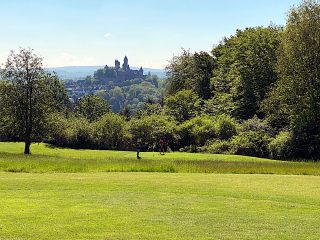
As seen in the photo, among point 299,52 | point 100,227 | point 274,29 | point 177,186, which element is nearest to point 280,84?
point 299,52

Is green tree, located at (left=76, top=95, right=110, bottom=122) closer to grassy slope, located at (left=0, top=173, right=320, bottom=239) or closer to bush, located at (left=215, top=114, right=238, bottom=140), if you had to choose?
bush, located at (left=215, top=114, right=238, bottom=140)

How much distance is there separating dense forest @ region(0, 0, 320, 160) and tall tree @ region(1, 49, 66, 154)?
0.13m

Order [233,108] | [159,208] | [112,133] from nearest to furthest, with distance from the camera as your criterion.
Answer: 1. [159,208]
2. [112,133]
3. [233,108]

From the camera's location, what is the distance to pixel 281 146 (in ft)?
191

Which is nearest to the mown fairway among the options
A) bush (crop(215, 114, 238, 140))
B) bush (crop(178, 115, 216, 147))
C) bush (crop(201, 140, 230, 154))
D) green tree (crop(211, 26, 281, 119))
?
bush (crop(201, 140, 230, 154))

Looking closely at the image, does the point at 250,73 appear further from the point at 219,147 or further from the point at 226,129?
the point at 219,147

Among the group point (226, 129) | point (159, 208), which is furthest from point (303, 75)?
point (159, 208)

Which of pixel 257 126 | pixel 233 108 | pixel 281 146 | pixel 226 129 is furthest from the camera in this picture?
pixel 233 108

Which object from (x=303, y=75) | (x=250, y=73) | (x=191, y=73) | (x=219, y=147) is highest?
(x=191, y=73)

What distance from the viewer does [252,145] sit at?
203 ft

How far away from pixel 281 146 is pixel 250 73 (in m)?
19.8

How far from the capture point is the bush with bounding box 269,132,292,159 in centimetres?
5803

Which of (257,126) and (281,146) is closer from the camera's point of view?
(281,146)

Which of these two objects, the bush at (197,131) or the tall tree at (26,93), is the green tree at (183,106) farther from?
the tall tree at (26,93)
